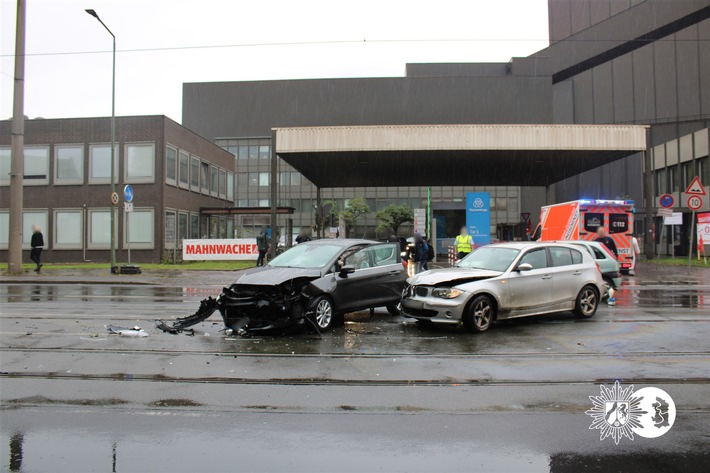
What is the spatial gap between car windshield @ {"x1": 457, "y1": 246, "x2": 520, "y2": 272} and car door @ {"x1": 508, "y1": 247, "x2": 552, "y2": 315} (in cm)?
21

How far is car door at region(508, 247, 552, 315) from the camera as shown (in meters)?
9.17

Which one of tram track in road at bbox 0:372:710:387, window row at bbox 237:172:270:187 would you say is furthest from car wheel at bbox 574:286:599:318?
window row at bbox 237:172:270:187

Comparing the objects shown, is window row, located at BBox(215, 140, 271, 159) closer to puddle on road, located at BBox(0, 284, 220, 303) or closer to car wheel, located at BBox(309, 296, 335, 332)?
puddle on road, located at BBox(0, 284, 220, 303)

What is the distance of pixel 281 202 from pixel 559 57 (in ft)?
144

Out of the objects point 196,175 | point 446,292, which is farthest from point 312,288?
point 196,175

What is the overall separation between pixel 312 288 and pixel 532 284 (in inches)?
154

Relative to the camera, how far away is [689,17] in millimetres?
45562

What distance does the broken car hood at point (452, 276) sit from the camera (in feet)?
28.9

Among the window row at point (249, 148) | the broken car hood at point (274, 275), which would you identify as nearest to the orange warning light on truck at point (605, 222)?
the broken car hood at point (274, 275)

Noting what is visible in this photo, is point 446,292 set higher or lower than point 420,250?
lower

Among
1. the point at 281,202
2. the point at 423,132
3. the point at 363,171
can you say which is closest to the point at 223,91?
the point at 281,202

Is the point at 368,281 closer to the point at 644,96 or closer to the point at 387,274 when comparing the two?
the point at 387,274

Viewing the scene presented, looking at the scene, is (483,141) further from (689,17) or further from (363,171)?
(689,17)

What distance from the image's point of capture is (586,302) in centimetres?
1021
